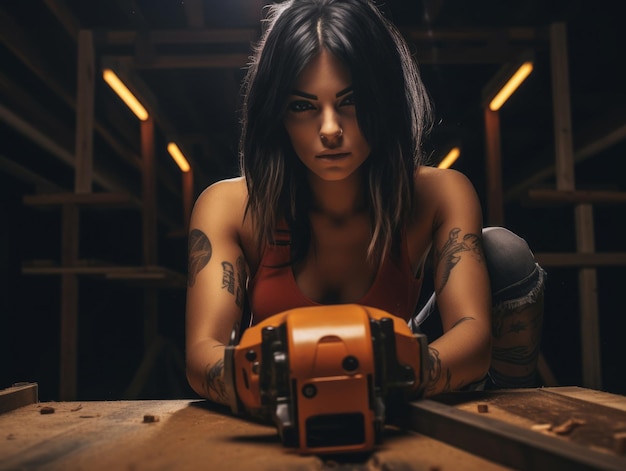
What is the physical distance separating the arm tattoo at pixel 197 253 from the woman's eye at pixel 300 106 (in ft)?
1.46

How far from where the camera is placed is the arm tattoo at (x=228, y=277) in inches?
71.2

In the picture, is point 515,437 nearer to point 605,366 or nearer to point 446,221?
point 446,221

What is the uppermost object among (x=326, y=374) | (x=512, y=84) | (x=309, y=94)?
(x=512, y=84)

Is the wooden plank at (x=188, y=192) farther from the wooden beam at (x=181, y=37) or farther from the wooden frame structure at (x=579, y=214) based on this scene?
the wooden frame structure at (x=579, y=214)

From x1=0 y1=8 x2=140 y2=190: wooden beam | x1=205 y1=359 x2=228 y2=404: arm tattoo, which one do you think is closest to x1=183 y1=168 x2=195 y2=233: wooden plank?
x1=0 y1=8 x2=140 y2=190: wooden beam

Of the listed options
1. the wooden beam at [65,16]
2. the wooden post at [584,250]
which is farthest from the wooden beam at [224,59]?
the wooden post at [584,250]

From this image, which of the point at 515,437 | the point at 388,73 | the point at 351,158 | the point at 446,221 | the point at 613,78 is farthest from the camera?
the point at 613,78

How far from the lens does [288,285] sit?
193 cm

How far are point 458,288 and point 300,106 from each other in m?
0.59

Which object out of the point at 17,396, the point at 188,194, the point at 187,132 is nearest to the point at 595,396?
the point at 17,396

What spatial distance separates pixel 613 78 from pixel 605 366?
2.65 metres

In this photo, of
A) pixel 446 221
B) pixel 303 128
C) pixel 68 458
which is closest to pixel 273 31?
pixel 303 128

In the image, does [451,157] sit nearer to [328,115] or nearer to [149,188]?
[149,188]

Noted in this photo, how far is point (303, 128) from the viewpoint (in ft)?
5.55
